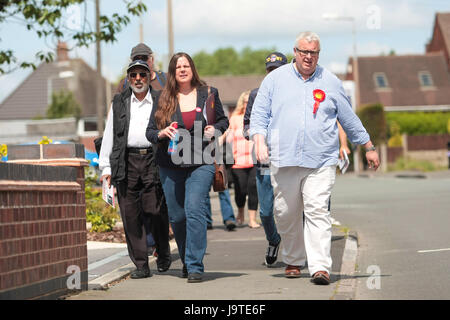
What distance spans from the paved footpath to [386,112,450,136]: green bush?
1885 inches

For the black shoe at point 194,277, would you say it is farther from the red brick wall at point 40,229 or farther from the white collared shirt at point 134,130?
→ the white collared shirt at point 134,130

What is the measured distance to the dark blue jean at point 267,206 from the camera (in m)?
8.66

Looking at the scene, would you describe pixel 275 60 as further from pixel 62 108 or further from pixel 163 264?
pixel 62 108

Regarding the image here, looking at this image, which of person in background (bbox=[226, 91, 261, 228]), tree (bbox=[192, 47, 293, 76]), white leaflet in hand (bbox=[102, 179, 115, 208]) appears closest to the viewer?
white leaflet in hand (bbox=[102, 179, 115, 208])

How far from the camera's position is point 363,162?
47906 millimetres

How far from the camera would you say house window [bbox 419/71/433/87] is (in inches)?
2476

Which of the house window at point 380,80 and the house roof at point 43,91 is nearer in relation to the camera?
the house window at point 380,80

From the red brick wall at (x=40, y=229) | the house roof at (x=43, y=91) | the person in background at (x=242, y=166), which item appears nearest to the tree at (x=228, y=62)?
the house roof at (x=43, y=91)

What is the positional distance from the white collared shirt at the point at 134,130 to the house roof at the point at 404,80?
5421 cm

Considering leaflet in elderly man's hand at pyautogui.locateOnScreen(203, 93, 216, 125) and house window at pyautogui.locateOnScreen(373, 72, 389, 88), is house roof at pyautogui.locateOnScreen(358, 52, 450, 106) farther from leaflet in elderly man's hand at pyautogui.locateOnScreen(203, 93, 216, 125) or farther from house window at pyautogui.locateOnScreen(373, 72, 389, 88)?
leaflet in elderly man's hand at pyautogui.locateOnScreen(203, 93, 216, 125)

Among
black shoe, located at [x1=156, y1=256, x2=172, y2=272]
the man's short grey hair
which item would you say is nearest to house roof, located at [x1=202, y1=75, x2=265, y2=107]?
black shoe, located at [x1=156, y1=256, x2=172, y2=272]

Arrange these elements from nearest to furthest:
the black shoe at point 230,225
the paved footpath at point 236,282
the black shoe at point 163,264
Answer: the paved footpath at point 236,282 → the black shoe at point 163,264 → the black shoe at point 230,225

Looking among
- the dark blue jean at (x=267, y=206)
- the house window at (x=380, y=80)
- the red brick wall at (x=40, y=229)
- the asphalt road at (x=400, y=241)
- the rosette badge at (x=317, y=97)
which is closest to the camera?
the red brick wall at (x=40, y=229)
